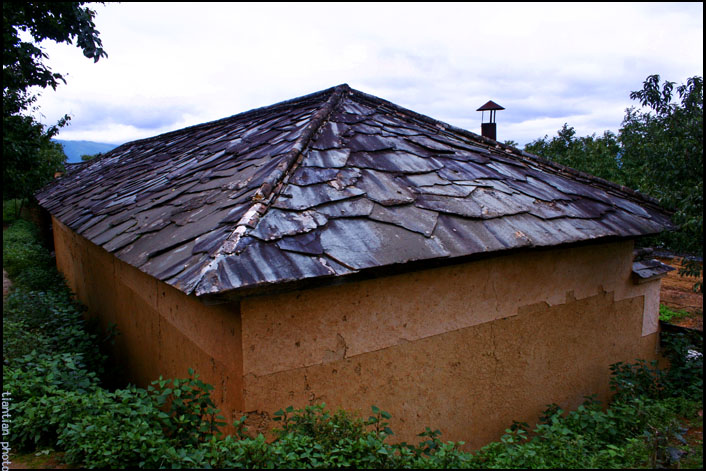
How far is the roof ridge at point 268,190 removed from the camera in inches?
112

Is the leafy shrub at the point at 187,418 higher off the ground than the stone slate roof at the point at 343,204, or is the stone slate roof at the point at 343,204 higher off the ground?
the stone slate roof at the point at 343,204

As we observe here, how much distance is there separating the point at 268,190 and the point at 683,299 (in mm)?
14458

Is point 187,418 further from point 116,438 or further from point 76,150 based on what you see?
point 76,150

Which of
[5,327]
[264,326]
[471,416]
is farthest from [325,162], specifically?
[5,327]

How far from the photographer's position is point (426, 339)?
3.84 m

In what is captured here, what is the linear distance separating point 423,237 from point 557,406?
2.60 metres

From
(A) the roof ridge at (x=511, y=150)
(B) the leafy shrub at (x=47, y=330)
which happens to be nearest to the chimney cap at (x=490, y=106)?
(A) the roof ridge at (x=511, y=150)

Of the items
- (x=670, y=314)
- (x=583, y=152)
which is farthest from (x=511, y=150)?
(x=583, y=152)

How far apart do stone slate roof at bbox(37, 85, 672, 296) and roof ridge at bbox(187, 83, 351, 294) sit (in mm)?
13

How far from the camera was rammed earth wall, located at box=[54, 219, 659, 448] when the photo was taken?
324 cm

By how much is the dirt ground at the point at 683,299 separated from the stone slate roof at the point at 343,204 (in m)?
7.34

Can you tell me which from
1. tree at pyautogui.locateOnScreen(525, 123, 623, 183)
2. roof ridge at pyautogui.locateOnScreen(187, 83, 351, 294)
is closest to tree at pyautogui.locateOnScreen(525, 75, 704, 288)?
roof ridge at pyautogui.locateOnScreen(187, 83, 351, 294)

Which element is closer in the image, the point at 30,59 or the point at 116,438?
the point at 116,438

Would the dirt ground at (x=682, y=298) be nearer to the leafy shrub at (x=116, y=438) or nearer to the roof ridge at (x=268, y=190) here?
the roof ridge at (x=268, y=190)
